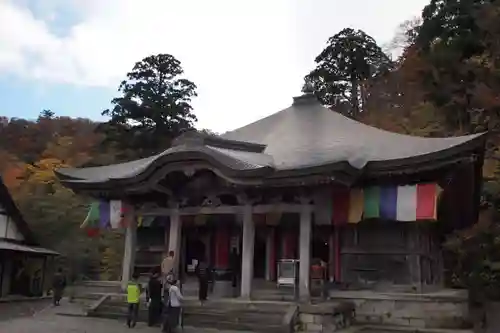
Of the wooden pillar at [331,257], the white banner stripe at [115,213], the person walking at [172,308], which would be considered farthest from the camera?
the white banner stripe at [115,213]

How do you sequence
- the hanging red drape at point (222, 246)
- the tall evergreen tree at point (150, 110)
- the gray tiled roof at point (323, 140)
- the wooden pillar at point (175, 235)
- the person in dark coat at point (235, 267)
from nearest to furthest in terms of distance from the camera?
the gray tiled roof at point (323, 140), the wooden pillar at point (175, 235), the person in dark coat at point (235, 267), the hanging red drape at point (222, 246), the tall evergreen tree at point (150, 110)

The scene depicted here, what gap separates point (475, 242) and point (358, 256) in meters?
4.42

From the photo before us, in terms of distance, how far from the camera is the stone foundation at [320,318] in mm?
13648

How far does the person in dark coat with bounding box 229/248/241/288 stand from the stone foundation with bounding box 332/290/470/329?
4.74 m

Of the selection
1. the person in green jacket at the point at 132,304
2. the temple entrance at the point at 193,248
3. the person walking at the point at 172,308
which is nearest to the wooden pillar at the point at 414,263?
the person walking at the point at 172,308

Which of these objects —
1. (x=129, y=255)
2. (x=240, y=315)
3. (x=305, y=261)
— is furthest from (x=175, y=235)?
(x=305, y=261)

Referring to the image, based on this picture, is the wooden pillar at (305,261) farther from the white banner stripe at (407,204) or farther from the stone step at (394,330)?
the white banner stripe at (407,204)

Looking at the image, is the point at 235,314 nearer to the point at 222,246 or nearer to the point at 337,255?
the point at 337,255

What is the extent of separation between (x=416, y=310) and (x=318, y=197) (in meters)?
4.02

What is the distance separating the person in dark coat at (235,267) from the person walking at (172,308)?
15.7 feet

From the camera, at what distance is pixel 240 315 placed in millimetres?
14477

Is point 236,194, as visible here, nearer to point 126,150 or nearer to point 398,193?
point 398,193

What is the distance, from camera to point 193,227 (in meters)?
20.6

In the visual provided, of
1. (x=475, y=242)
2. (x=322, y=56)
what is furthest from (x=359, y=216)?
(x=322, y=56)
